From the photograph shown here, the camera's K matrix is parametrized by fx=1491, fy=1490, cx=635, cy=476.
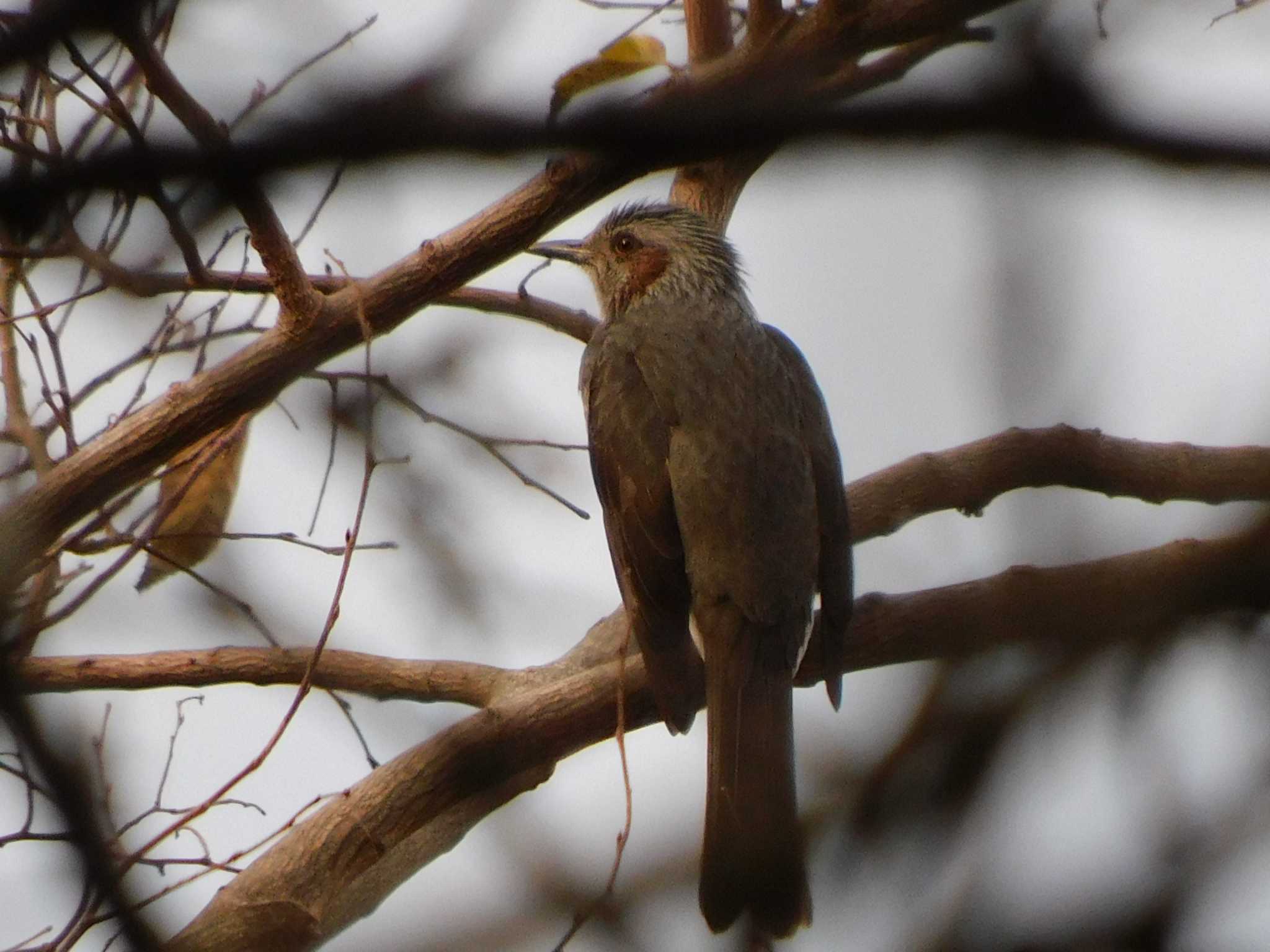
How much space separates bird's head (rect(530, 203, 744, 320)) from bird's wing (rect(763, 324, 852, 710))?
598 mm

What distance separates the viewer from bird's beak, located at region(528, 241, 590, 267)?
7.62m

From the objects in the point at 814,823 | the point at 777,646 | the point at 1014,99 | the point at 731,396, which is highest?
the point at 731,396

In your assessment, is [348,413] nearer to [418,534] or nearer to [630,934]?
[418,534]

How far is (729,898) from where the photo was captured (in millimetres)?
2988

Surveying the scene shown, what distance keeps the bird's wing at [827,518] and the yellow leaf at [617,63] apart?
1442 mm

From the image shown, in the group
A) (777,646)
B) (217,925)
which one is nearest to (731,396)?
(777,646)

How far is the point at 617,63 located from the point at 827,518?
1882 mm

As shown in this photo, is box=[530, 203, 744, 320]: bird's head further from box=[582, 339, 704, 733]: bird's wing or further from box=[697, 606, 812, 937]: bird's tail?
box=[697, 606, 812, 937]: bird's tail

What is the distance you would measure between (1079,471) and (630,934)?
3810 millimetres

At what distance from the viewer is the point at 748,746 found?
16.6 feet

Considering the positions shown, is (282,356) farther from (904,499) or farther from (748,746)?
(904,499)

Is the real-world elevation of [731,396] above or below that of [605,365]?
below

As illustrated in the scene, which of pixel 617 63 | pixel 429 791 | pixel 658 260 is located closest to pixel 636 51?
pixel 617 63

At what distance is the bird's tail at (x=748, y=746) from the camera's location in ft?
14.3
